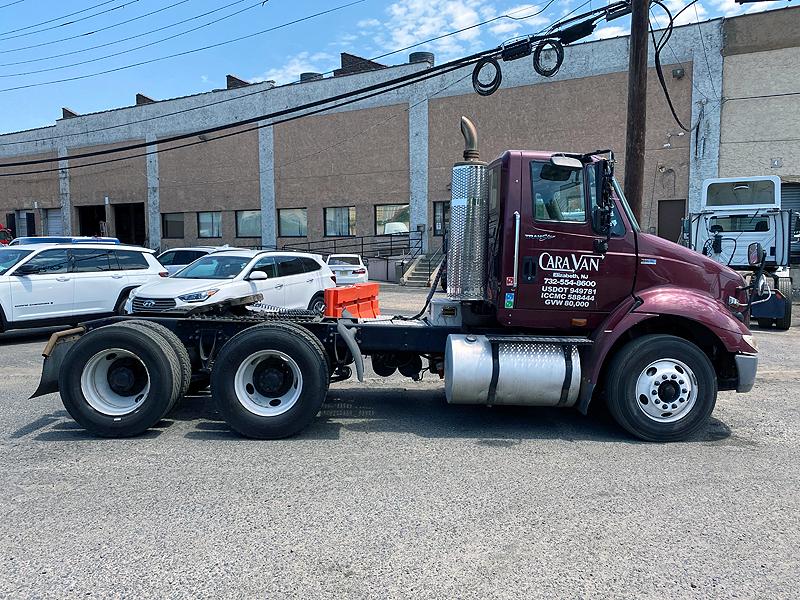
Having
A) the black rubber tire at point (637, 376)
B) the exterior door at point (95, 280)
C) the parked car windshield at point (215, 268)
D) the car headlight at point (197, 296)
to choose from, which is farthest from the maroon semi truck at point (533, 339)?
the exterior door at point (95, 280)

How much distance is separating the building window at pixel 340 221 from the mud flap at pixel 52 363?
1026 inches

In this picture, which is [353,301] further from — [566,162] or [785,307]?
[785,307]

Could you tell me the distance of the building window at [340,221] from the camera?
31719 mm

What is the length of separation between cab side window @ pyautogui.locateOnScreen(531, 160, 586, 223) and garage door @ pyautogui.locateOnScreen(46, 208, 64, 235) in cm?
4365

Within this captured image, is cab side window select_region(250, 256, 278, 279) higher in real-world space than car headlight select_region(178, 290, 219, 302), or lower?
higher

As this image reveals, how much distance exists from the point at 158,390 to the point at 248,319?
1.08m

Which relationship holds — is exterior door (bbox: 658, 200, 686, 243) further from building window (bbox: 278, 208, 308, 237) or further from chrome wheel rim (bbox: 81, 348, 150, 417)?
chrome wheel rim (bbox: 81, 348, 150, 417)

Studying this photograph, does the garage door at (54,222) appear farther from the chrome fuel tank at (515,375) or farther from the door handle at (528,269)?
the door handle at (528,269)

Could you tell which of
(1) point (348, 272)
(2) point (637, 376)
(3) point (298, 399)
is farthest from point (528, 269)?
(1) point (348, 272)

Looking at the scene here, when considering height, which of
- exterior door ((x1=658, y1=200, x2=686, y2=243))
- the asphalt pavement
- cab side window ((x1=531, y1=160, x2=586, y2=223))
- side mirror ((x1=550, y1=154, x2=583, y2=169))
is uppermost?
exterior door ((x1=658, y1=200, x2=686, y2=243))

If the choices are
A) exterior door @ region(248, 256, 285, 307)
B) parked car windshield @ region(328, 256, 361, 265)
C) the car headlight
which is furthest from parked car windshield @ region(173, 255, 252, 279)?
parked car windshield @ region(328, 256, 361, 265)

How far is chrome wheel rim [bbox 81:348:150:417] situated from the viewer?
5715 mm

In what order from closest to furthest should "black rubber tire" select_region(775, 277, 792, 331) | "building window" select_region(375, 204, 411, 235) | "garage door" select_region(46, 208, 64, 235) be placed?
"black rubber tire" select_region(775, 277, 792, 331) < "building window" select_region(375, 204, 411, 235) < "garage door" select_region(46, 208, 64, 235)

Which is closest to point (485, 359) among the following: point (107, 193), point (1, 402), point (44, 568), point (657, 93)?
point (44, 568)
